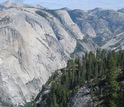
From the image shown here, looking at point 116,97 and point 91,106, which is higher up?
point 116,97

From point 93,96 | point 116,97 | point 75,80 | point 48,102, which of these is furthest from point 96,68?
point 116,97

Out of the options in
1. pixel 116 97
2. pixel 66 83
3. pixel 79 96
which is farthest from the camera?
pixel 66 83

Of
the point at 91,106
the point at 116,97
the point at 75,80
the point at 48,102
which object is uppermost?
the point at 116,97

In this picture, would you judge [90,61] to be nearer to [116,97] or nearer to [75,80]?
[75,80]

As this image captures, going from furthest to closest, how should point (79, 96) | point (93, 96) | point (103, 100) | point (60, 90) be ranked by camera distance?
1. point (60, 90)
2. point (79, 96)
3. point (93, 96)
4. point (103, 100)

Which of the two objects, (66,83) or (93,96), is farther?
(66,83)

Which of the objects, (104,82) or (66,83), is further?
(66,83)

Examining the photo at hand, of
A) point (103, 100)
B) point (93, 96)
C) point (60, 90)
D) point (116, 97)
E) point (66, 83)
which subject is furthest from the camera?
point (66, 83)

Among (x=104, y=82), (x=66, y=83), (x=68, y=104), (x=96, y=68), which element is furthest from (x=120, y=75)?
(x=66, y=83)

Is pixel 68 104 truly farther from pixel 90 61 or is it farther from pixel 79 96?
pixel 90 61
